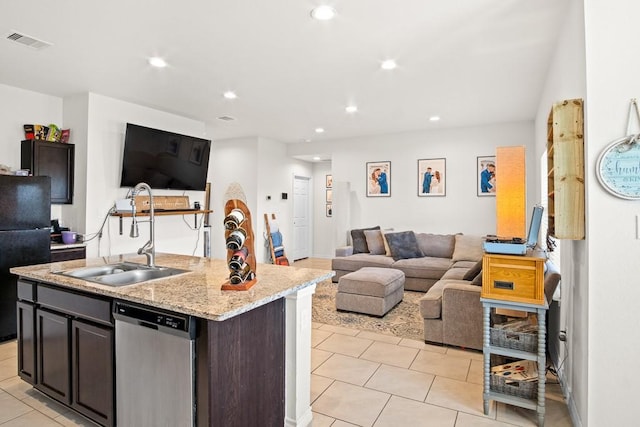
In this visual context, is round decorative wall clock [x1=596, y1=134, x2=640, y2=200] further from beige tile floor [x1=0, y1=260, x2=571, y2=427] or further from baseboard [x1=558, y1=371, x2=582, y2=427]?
beige tile floor [x1=0, y1=260, x2=571, y2=427]

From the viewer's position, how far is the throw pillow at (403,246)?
599cm

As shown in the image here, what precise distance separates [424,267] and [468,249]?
0.86 meters

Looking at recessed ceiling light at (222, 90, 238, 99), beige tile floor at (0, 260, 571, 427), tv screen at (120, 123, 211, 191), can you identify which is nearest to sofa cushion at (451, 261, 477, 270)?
beige tile floor at (0, 260, 571, 427)

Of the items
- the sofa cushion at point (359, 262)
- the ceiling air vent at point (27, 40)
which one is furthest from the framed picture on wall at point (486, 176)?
the ceiling air vent at point (27, 40)

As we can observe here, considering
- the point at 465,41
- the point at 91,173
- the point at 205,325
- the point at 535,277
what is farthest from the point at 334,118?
the point at 205,325

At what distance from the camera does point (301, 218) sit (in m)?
8.80

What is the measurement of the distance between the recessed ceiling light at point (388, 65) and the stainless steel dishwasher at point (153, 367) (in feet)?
9.30

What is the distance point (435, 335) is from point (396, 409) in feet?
3.97

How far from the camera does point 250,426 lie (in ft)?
6.02

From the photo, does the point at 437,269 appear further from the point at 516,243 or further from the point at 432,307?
the point at 516,243

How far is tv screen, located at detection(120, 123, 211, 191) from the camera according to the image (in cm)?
464

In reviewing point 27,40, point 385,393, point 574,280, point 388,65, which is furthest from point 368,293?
point 27,40

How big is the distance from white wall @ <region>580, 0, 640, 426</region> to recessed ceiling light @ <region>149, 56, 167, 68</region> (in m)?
3.22

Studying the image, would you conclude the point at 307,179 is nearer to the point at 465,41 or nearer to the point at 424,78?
the point at 424,78
